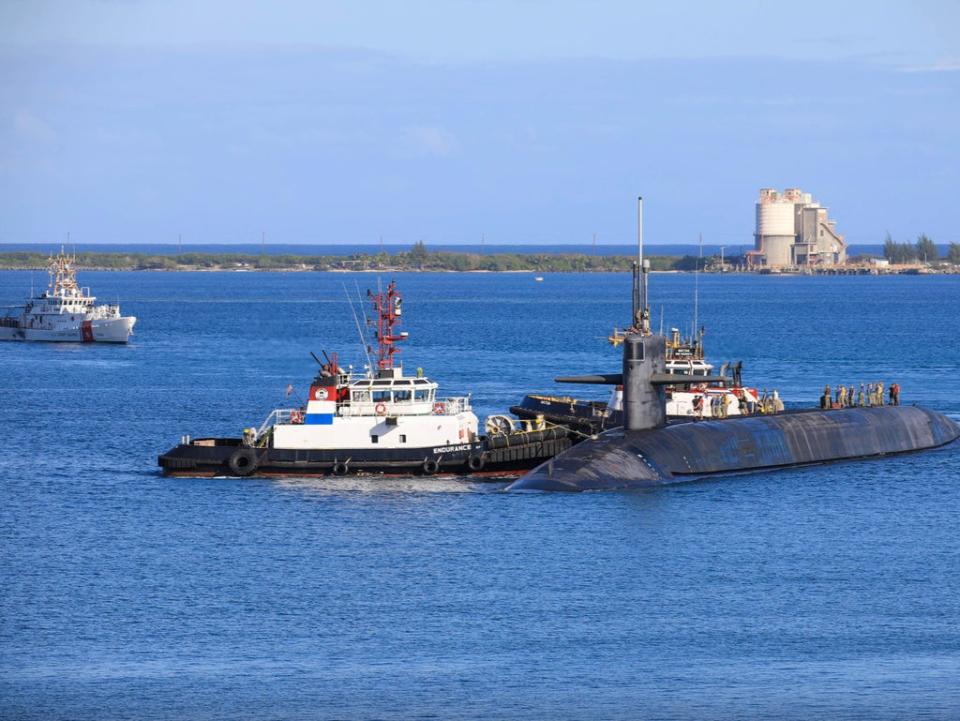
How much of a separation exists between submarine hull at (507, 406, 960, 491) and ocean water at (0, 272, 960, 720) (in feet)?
3.03

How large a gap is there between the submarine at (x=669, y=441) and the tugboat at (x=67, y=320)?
71322 millimetres

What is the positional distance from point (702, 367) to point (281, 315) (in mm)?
105004

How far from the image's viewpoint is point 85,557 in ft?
147

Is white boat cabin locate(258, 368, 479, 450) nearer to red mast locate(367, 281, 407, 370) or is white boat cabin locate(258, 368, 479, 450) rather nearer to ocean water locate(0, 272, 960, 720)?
red mast locate(367, 281, 407, 370)

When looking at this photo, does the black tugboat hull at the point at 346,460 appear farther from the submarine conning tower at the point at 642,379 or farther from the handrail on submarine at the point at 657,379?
the submarine conning tower at the point at 642,379

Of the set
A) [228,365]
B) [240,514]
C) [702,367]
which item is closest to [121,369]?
[228,365]

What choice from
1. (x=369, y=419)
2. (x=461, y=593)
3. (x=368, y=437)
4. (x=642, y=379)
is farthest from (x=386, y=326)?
(x=461, y=593)

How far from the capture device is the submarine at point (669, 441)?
2156 inches

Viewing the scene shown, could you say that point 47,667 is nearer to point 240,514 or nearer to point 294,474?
point 240,514

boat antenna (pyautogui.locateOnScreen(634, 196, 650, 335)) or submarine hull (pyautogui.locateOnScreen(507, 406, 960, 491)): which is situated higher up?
boat antenna (pyautogui.locateOnScreen(634, 196, 650, 335))

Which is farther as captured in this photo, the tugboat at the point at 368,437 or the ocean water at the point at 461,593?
the tugboat at the point at 368,437

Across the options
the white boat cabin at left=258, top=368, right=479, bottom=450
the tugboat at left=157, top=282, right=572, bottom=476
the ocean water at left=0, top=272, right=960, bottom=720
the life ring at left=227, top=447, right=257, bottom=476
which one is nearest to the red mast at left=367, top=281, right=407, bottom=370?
the tugboat at left=157, top=282, right=572, bottom=476

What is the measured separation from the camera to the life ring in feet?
187

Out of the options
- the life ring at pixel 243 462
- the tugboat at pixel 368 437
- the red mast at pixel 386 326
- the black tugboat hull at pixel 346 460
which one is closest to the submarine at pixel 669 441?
the black tugboat hull at pixel 346 460
